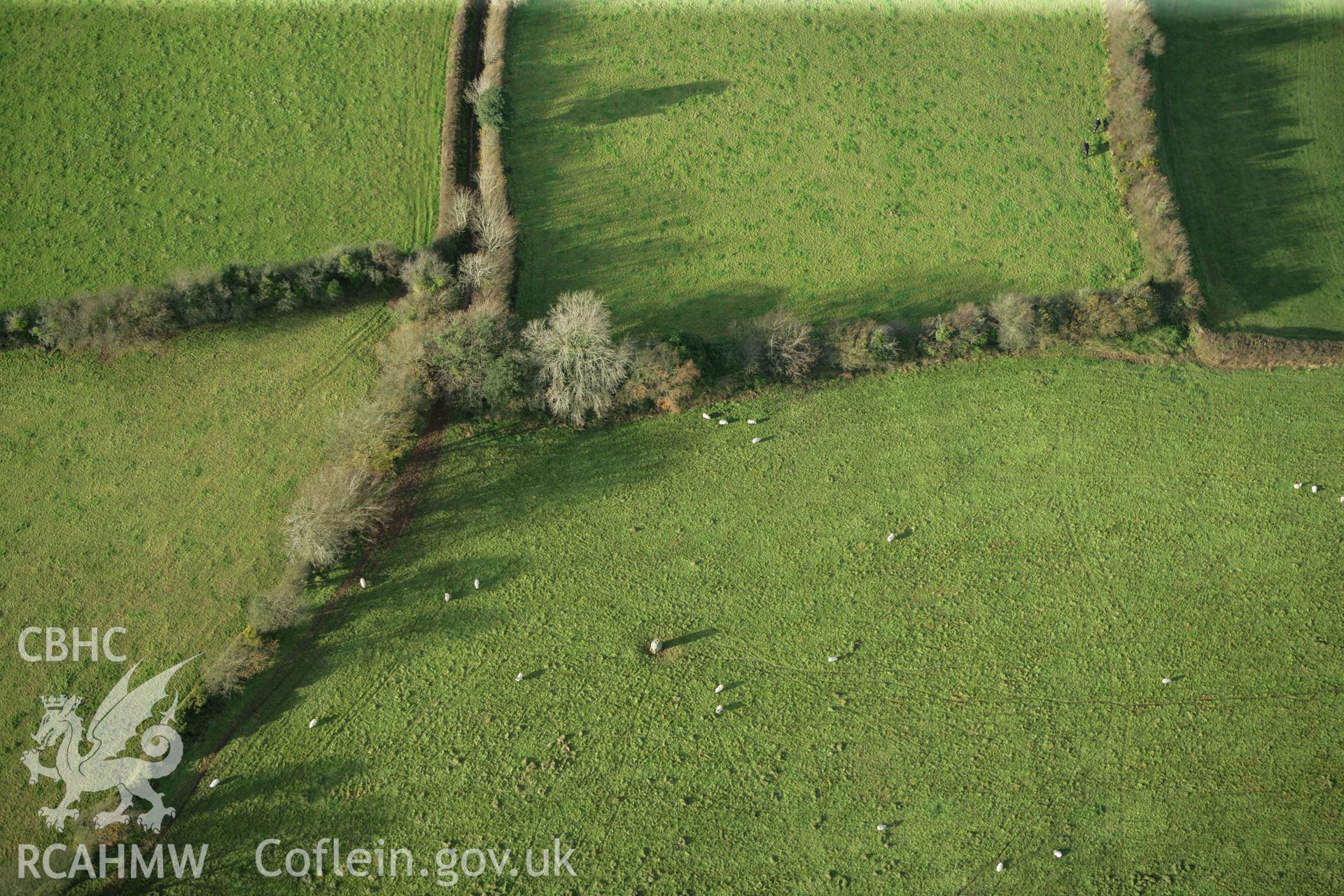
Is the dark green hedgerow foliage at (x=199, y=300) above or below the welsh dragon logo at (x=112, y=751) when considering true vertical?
above

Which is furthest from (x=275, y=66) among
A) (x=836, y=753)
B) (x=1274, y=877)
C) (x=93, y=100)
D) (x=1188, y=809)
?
(x=1274, y=877)

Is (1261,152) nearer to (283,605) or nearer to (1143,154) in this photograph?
(1143,154)

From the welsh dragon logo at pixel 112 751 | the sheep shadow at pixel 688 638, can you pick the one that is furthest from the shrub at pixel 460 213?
the welsh dragon logo at pixel 112 751

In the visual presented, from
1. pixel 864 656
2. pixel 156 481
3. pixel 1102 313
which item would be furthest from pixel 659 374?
pixel 156 481

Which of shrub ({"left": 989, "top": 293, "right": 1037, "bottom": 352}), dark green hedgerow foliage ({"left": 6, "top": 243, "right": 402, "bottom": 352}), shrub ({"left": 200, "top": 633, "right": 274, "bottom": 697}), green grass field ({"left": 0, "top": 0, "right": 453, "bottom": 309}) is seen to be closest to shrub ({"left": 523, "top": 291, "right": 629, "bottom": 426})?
dark green hedgerow foliage ({"left": 6, "top": 243, "right": 402, "bottom": 352})

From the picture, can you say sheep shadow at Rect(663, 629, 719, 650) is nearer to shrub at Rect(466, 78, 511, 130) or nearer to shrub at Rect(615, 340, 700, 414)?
shrub at Rect(615, 340, 700, 414)

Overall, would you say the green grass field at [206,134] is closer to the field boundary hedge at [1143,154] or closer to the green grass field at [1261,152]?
the field boundary hedge at [1143,154]
